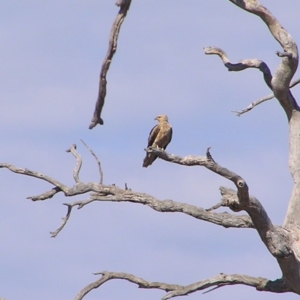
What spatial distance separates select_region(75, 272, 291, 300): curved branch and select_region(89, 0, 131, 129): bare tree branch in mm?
2534

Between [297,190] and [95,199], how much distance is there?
88.3 inches

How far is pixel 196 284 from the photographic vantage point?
10.3 meters

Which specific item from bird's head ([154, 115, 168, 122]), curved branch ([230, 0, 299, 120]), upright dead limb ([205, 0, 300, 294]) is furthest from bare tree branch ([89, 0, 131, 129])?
bird's head ([154, 115, 168, 122])

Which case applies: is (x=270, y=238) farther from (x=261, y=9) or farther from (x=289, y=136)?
(x=261, y=9)

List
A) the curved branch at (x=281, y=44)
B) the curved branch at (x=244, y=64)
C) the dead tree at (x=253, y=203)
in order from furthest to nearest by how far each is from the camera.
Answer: the curved branch at (x=244, y=64) → the curved branch at (x=281, y=44) → the dead tree at (x=253, y=203)

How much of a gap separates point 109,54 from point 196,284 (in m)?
3.12

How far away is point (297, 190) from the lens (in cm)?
1012

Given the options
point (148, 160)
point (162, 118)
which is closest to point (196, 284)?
point (148, 160)

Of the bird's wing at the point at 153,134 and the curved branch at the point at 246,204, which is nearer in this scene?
the curved branch at the point at 246,204

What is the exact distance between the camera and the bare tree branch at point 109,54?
8.39 metres

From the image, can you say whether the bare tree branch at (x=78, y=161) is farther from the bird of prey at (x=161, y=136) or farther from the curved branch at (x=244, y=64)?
the bird of prey at (x=161, y=136)

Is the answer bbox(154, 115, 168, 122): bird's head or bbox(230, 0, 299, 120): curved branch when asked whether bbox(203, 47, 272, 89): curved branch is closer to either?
bbox(230, 0, 299, 120): curved branch

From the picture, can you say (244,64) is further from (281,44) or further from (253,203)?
(253,203)

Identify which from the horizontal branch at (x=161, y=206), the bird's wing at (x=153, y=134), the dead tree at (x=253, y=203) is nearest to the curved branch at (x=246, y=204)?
the dead tree at (x=253, y=203)
